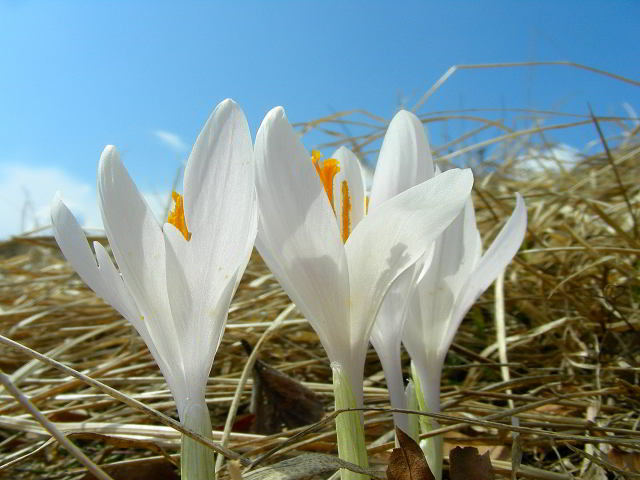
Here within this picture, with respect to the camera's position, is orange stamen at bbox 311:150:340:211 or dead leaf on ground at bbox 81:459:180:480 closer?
orange stamen at bbox 311:150:340:211

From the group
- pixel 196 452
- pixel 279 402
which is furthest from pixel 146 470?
pixel 196 452

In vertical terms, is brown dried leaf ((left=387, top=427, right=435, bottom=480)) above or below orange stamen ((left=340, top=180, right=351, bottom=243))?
below

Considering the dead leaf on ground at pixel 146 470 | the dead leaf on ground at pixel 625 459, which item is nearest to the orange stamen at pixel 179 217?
the dead leaf on ground at pixel 146 470

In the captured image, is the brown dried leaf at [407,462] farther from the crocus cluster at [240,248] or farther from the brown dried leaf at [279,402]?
the brown dried leaf at [279,402]

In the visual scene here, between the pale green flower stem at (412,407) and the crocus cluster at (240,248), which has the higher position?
the crocus cluster at (240,248)

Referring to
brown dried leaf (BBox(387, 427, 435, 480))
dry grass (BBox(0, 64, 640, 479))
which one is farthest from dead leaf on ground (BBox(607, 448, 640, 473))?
brown dried leaf (BBox(387, 427, 435, 480))

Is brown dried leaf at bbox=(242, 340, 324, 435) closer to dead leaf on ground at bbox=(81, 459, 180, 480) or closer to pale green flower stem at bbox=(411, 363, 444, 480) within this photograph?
dead leaf on ground at bbox=(81, 459, 180, 480)
